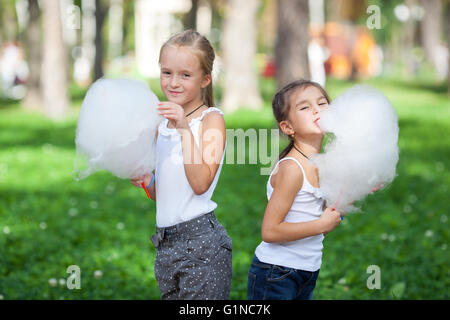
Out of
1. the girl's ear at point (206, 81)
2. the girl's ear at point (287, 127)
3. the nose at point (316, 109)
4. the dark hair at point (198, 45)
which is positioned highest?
the dark hair at point (198, 45)

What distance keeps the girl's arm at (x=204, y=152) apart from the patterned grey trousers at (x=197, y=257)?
7.2 inches

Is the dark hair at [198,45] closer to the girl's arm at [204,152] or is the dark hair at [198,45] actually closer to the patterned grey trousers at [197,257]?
the girl's arm at [204,152]

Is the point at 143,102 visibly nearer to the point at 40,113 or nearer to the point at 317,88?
the point at 317,88

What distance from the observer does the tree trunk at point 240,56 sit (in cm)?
1623

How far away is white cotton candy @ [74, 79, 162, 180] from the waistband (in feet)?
0.93

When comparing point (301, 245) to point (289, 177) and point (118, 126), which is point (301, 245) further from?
point (118, 126)

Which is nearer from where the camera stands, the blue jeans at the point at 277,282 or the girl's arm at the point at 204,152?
the girl's arm at the point at 204,152

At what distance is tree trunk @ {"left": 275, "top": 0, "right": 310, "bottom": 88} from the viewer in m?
10.1

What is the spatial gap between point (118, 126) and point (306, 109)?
744mm

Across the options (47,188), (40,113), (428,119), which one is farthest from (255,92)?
(47,188)

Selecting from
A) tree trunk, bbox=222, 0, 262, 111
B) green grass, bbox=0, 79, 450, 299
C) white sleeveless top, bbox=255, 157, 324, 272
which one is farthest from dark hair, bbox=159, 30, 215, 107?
tree trunk, bbox=222, 0, 262, 111

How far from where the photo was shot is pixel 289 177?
8.03 ft

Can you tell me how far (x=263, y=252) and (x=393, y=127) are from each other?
726mm

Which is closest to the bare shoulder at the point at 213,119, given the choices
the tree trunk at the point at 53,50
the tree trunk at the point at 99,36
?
the tree trunk at the point at 53,50
